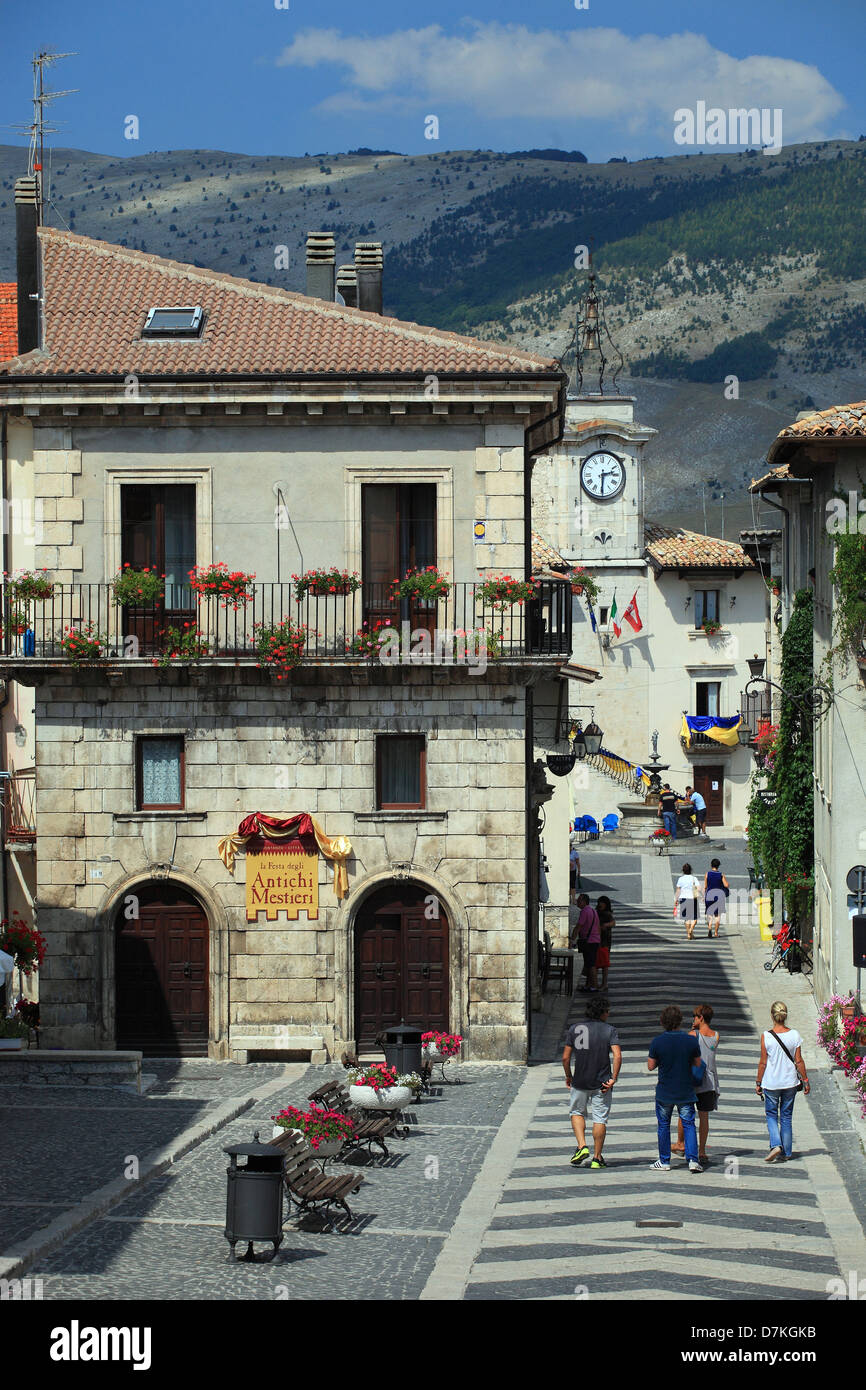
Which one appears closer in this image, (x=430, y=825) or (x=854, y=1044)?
(x=854, y=1044)

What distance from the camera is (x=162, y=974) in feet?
90.7

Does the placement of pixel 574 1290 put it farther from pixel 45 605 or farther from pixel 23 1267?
pixel 45 605

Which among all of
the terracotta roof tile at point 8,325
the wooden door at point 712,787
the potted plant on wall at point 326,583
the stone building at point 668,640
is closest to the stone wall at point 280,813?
the potted plant on wall at point 326,583

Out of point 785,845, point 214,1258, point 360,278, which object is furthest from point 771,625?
point 214,1258

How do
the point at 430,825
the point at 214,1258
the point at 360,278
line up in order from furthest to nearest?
1. the point at 360,278
2. the point at 430,825
3. the point at 214,1258

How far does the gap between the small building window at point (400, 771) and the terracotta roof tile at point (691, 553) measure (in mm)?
44780

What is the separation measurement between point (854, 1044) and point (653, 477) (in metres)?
170

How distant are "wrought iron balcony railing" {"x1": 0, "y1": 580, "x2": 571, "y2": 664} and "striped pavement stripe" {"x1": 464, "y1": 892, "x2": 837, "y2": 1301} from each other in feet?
20.2

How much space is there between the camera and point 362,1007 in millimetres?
27594

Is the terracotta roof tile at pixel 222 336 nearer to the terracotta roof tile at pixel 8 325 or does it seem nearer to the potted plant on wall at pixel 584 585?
the terracotta roof tile at pixel 8 325

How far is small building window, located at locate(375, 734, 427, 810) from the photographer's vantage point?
90.3ft

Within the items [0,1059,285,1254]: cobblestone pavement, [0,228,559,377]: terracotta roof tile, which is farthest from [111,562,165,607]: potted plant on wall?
[0,1059,285,1254]: cobblestone pavement

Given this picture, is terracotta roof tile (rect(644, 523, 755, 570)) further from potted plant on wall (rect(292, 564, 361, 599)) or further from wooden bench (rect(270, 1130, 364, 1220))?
wooden bench (rect(270, 1130, 364, 1220))

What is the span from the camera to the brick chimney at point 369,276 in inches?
1308
